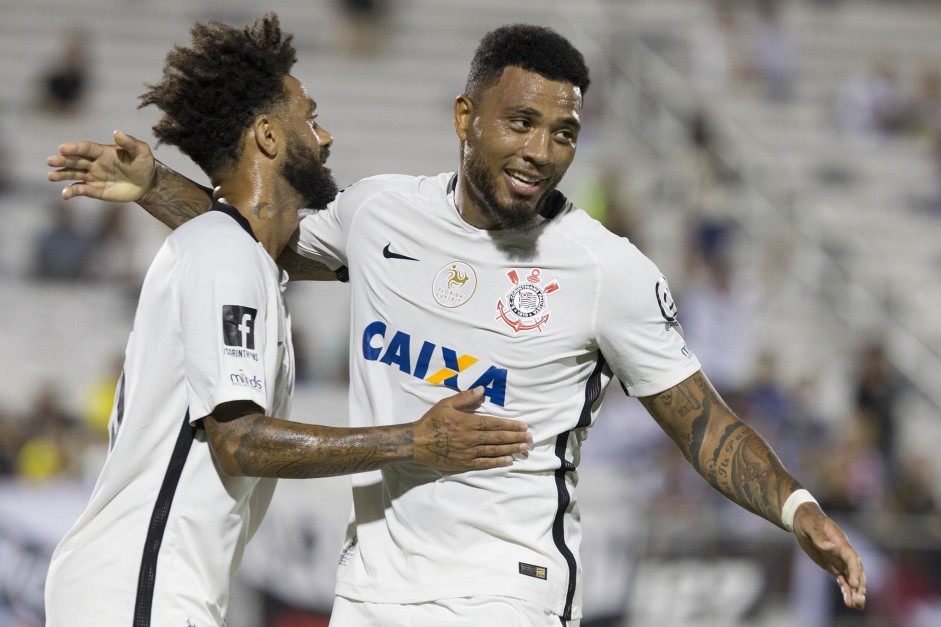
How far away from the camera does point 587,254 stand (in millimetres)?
4125

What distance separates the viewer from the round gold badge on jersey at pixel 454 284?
13.8ft

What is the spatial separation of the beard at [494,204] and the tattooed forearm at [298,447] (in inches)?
29.7

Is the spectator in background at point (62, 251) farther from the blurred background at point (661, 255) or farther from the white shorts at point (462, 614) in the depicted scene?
the white shorts at point (462, 614)

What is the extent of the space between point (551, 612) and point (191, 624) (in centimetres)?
108

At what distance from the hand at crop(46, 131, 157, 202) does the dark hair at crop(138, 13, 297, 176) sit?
0.47 ft

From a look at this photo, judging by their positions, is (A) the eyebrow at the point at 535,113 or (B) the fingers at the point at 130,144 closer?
(A) the eyebrow at the point at 535,113

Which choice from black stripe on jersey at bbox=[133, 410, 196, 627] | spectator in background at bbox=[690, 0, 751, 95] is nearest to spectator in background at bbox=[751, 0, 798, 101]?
spectator in background at bbox=[690, 0, 751, 95]

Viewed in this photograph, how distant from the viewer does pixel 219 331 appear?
3811 millimetres

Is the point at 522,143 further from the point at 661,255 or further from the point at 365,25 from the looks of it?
the point at 365,25

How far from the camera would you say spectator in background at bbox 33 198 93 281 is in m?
11.8

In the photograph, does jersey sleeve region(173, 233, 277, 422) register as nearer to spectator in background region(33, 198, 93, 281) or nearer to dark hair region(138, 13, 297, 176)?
dark hair region(138, 13, 297, 176)

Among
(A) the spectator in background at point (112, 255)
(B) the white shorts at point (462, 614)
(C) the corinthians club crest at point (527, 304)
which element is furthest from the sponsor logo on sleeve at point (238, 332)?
(A) the spectator in background at point (112, 255)

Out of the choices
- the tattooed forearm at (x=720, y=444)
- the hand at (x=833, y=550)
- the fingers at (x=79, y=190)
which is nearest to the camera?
the hand at (x=833, y=550)

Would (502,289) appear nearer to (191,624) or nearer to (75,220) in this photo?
(191,624)
